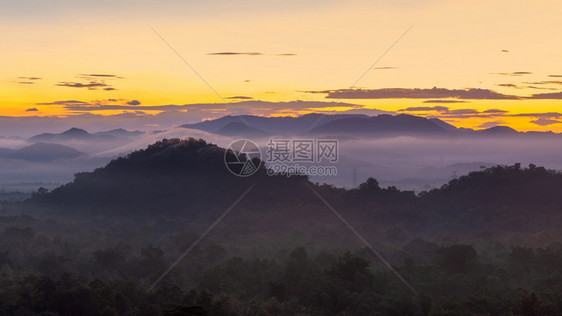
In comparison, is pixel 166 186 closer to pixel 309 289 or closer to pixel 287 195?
pixel 287 195

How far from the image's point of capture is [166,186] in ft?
494

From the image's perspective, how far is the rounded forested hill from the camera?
142m

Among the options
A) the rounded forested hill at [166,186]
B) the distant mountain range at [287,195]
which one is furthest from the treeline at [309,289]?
the rounded forested hill at [166,186]

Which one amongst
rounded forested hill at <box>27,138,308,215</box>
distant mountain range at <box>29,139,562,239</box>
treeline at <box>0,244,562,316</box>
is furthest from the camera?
rounded forested hill at <box>27,138,308,215</box>

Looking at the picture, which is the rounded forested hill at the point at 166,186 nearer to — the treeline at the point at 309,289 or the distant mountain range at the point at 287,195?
the distant mountain range at the point at 287,195

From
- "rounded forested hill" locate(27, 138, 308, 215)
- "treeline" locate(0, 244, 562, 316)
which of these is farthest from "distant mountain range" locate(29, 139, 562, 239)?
"treeline" locate(0, 244, 562, 316)

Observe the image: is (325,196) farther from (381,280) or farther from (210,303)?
(210,303)

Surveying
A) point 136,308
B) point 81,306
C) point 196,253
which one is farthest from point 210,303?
point 196,253

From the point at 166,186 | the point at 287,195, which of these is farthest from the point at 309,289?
the point at 166,186

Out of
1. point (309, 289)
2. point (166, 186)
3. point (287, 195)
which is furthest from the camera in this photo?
point (166, 186)

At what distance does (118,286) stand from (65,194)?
342ft

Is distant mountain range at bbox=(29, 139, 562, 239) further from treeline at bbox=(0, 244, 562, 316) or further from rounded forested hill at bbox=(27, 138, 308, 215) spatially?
treeline at bbox=(0, 244, 562, 316)

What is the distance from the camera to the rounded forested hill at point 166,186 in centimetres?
14188

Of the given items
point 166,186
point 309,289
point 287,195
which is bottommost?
point 309,289
